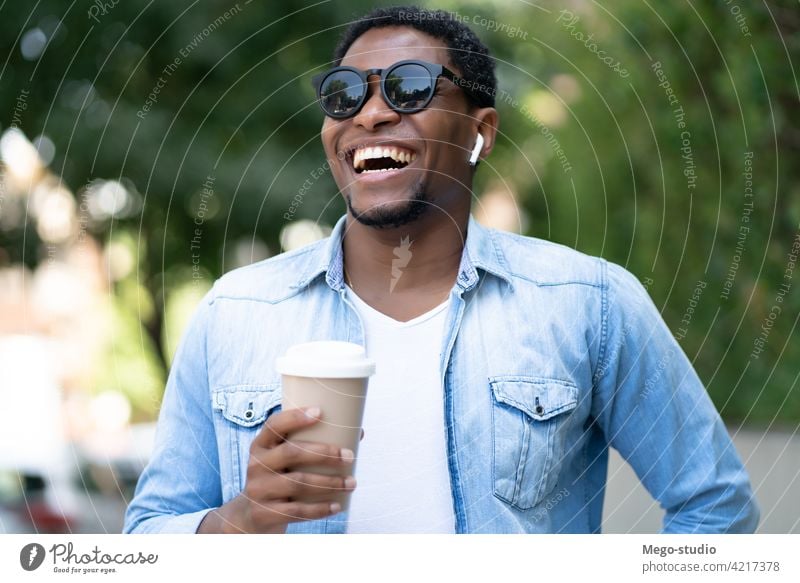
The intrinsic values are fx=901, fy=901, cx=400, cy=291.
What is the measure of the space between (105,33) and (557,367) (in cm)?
268

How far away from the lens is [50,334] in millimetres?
5328

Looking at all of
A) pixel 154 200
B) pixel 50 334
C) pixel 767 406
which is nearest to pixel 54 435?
pixel 50 334

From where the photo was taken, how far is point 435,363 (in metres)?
2.06

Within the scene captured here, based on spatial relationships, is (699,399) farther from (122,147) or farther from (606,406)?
(122,147)

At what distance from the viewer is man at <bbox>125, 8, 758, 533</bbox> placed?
6.64 ft

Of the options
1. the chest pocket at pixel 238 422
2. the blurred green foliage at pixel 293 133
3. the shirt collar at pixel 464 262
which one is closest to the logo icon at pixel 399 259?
the shirt collar at pixel 464 262

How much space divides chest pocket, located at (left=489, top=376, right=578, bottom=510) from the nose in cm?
66

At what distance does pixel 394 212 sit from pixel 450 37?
0.44m

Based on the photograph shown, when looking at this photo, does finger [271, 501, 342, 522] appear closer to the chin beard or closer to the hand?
the hand

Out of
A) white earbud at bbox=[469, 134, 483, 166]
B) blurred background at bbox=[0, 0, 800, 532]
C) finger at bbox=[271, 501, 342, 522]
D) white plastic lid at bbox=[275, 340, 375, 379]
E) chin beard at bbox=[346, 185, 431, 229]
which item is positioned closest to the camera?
white plastic lid at bbox=[275, 340, 375, 379]

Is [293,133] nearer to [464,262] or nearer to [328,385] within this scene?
[464,262]

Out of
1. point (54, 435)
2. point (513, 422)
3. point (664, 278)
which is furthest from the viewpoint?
point (54, 435)
